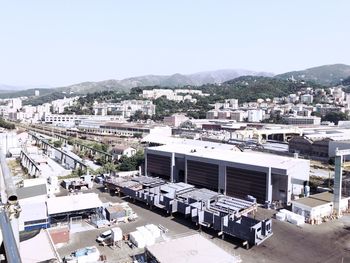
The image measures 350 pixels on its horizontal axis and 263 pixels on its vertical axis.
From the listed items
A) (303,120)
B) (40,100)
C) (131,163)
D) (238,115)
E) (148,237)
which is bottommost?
(148,237)

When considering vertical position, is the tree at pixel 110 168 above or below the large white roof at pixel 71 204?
below

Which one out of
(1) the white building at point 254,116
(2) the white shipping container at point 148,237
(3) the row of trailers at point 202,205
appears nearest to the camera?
(2) the white shipping container at point 148,237

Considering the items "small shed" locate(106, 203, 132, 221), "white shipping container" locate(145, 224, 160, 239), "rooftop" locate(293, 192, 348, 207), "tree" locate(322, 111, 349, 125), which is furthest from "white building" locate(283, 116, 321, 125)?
"white shipping container" locate(145, 224, 160, 239)

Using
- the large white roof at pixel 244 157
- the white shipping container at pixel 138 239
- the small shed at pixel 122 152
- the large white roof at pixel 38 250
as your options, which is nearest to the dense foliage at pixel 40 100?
the small shed at pixel 122 152

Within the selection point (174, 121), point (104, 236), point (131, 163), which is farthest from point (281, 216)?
point (174, 121)

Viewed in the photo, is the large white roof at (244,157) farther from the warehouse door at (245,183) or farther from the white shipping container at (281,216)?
the white shipping container at (281,216)

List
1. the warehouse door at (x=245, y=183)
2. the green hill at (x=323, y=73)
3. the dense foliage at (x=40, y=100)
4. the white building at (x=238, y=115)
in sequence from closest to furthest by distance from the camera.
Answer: the warehouse door at (x=245, y=183) → the white building at (x=238, y=115) → the dense foliage at (x=40, y=100) → the green hill at (x=323, y=73)

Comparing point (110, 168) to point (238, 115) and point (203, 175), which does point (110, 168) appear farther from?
point (238, 115)
